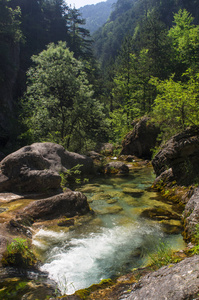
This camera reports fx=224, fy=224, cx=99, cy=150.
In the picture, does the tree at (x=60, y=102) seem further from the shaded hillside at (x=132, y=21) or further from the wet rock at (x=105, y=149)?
the shaded hillside at (x=132, y=21)

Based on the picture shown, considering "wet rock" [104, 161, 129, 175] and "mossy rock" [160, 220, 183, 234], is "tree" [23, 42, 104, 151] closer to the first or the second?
"wet rock" [104, 161, 129, 175]

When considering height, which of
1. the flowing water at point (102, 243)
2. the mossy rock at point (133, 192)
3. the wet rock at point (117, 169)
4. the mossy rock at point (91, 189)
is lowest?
the flowing water at point (102, 243)

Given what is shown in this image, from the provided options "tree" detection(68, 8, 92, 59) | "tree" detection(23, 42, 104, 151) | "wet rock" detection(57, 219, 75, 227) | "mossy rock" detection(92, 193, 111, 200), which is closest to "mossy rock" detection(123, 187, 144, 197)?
"mossy rock" detection(92, 193, 111, 200)

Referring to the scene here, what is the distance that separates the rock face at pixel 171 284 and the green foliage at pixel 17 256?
2.35 m

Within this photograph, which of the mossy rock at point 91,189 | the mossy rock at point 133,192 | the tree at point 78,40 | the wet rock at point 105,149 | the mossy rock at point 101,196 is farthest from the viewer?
the tree at point 78,40

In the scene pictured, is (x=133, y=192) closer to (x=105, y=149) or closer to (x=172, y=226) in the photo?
(x=172, y=226)

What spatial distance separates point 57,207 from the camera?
792 centimetres

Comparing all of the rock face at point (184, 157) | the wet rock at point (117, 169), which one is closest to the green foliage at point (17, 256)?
the rock face at point (184, 157)

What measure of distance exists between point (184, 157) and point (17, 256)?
8.45 meters

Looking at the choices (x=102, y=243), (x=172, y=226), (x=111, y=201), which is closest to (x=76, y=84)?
(x=111, y=201)

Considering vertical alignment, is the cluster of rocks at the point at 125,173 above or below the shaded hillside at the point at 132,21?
below

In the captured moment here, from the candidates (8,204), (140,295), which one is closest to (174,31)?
(8,204)

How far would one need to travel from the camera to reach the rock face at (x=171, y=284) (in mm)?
2734

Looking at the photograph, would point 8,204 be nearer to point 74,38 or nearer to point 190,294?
point 190,294
